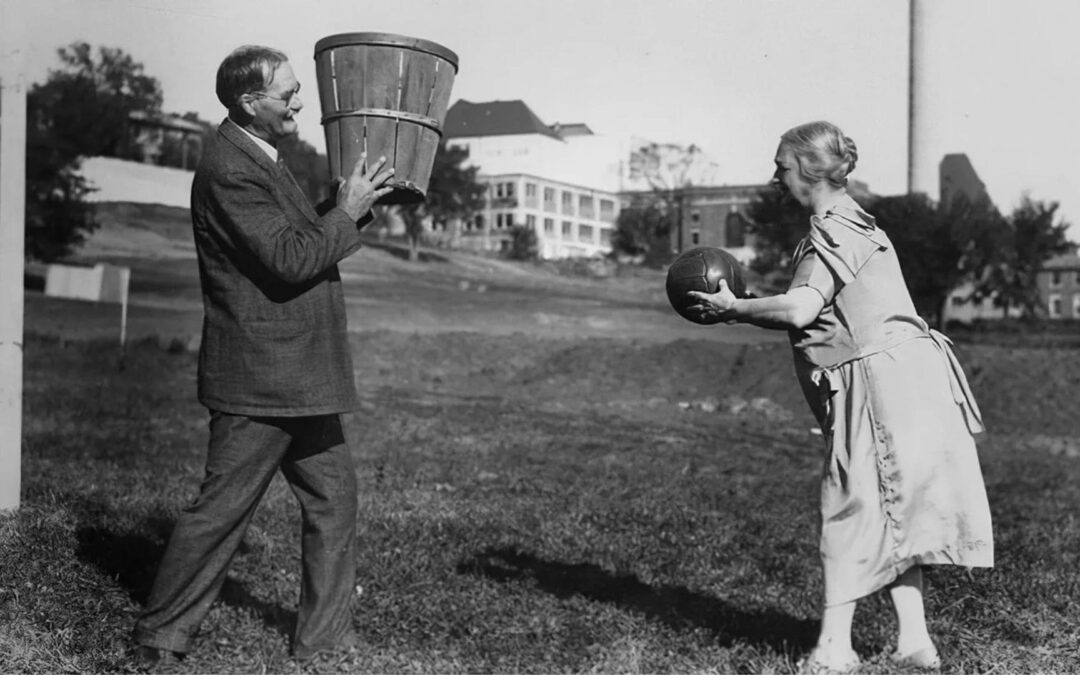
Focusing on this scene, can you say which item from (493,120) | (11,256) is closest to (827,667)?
(11,256)

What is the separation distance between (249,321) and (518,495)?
14.6 ft

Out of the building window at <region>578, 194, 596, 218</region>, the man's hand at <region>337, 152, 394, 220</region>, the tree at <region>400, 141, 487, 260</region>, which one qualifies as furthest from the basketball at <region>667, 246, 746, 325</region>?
the building window at <region>578, 194, 596, 218</region>

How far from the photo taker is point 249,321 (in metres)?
3.81

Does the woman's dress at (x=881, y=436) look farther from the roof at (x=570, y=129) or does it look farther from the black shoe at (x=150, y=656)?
the roof at (x=570, y=129)

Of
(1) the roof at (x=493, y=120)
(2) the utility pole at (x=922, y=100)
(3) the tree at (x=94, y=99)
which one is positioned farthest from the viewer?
(1) the roof at (x=493, y=120)

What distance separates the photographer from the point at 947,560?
147 inches

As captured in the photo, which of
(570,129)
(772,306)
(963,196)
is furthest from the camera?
(963,196)

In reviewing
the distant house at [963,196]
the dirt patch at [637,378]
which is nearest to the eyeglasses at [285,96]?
the dirt patch at [637,378]

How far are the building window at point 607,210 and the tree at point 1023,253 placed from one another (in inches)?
343

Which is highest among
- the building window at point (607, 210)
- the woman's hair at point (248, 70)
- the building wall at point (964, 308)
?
the building window at point (607, 210)

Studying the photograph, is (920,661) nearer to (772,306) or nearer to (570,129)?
(772,306)

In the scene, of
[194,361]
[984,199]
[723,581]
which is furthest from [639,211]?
[723,581]

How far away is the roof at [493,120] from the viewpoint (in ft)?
44.5

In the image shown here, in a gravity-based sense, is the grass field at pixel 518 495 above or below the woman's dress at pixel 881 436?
below
